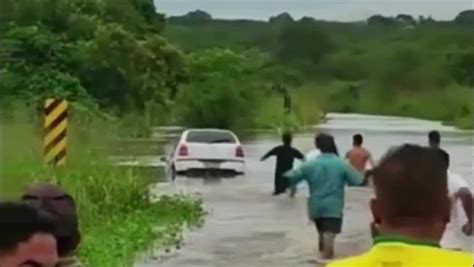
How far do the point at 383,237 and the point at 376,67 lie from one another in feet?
162

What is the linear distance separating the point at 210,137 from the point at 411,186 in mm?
25807

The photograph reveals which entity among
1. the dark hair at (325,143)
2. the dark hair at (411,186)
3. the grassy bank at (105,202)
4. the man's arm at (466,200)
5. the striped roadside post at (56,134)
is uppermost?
the dark hair at (411,186)

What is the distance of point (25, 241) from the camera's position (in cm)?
392

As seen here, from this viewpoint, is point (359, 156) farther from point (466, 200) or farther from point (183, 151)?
point (183, 151)

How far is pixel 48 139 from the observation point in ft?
61.8

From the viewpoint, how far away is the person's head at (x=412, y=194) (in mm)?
4039

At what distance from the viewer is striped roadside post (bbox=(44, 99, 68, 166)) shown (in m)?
18.7

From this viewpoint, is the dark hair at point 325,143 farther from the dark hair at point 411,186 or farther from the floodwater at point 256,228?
the dark hair at point 411,186

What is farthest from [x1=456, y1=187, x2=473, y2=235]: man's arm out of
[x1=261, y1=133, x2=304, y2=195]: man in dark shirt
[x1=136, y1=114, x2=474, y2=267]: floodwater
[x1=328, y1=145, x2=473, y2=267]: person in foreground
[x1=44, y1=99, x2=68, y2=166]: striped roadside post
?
[x1=261, y1=133, x2=304, y2=195]: man in dark shirt

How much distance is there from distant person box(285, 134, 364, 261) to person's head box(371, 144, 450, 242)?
9.19m

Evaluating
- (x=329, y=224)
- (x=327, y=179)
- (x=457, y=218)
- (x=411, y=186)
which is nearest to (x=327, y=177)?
(x=327, y=179)

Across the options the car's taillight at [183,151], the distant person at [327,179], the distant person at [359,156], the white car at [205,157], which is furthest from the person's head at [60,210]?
the car's taillight at [183,151]

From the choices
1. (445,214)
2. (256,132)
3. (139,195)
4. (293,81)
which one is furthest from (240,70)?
(445,214)

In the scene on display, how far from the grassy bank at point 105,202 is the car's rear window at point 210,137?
559 centimetres
